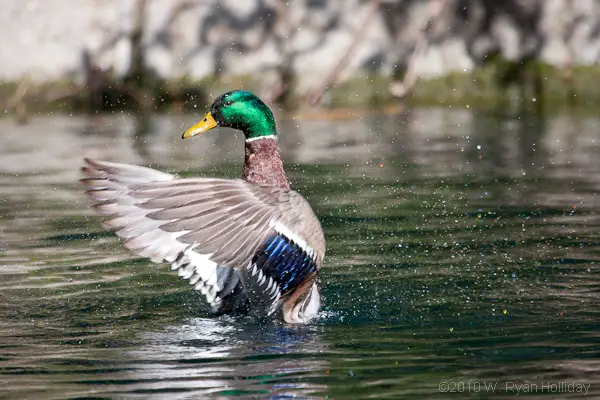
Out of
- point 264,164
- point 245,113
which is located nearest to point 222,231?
point 264,164

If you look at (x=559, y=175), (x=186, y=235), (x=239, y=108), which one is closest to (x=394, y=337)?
(x=186, y=235)

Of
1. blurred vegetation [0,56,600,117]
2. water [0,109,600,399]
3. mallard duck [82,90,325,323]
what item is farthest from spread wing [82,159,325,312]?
blurred vegetation [0,56,600,117]

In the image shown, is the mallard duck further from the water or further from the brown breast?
the brown breast

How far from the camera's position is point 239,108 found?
6078mm

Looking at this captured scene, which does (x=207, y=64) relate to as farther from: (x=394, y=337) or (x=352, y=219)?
(x=394, y=337)

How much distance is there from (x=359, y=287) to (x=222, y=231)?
1.51 metres

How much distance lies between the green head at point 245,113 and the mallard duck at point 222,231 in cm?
72

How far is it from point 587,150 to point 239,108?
18.2 ft

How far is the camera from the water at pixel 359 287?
4.65 metres

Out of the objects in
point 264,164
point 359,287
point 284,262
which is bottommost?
point 359,287

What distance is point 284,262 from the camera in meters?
5.37

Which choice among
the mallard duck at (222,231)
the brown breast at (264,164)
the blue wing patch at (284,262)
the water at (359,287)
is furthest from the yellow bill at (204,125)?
the blue wing patch at (284,262)

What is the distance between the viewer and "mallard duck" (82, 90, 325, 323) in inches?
196

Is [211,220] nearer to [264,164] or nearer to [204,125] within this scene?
[264,164]
